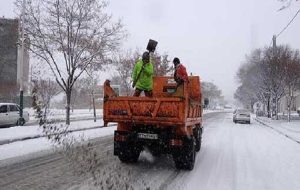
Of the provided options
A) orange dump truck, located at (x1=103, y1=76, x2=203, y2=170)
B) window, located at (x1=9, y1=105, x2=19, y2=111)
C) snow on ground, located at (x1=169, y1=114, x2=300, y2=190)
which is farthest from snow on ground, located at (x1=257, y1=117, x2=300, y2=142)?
window, located at (x1=9, y1=105, x2=19, y2=111)

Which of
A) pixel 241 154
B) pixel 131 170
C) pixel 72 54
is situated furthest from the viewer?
pixel 72 54

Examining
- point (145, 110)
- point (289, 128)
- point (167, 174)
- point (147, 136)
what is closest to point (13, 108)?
point (289, 128)

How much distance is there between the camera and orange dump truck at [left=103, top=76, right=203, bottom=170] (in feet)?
32.7

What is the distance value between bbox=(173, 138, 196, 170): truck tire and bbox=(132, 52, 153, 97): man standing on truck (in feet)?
6.09

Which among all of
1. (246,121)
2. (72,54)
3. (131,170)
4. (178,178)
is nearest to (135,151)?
(131,170)

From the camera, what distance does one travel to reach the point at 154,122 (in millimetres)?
10141

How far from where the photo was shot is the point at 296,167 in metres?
12.0

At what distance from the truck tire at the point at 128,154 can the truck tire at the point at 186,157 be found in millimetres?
1196

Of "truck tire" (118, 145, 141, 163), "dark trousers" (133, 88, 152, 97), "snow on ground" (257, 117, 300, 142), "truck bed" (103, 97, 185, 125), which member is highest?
"dark trousers" (133, 88, 152, 97)

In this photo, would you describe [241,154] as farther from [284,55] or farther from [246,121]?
[284,55]

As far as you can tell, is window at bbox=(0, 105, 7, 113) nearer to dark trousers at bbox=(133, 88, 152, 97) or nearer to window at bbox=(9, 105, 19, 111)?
window at bbox=(9, 105, 19, 111)

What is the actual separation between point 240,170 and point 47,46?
19604 mm

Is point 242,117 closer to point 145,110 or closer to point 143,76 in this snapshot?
point 143,76

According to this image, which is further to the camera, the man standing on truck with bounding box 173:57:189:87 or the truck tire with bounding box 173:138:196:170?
the man standing on truck with bounding box 173:57:189:87
